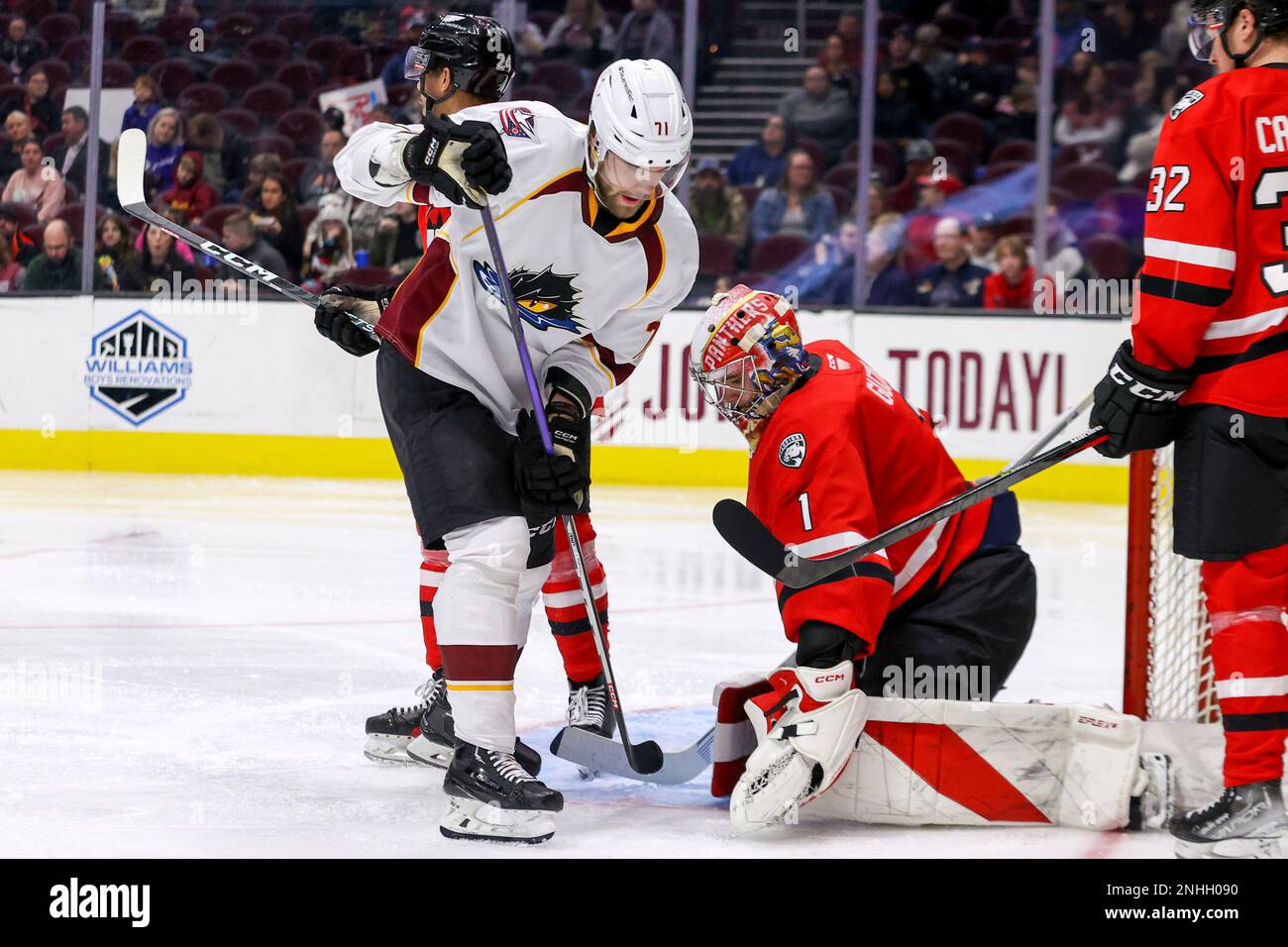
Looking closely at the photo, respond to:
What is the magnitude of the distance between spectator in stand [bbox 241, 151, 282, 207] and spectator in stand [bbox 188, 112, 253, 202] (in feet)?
0.13

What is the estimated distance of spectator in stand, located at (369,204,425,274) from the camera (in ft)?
25.8

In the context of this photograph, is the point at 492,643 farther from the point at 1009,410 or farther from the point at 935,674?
the point at 1009,410

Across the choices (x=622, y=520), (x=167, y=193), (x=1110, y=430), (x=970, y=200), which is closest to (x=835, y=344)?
(x=1110, y=430)

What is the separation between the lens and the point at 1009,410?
7293mm

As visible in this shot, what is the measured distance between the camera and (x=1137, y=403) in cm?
236

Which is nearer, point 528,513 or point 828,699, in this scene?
point 828,699

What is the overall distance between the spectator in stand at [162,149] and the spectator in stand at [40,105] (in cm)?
45

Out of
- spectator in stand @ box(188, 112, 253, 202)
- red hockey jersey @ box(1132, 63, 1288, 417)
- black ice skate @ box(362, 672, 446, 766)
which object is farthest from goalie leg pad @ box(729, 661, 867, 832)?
spectator in stand @ box(188, 112, 253, 202)

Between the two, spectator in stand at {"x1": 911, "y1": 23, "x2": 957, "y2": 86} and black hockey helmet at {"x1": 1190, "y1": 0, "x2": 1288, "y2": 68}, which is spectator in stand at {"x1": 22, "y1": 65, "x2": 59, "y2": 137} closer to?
spectator in stand at {"x1": 911, "y1": 23, "x2": 957, "y2": 86}

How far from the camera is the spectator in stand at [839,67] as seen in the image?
25.9 ft

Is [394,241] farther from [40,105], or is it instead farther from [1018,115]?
[1018,115]

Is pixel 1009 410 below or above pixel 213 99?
below
